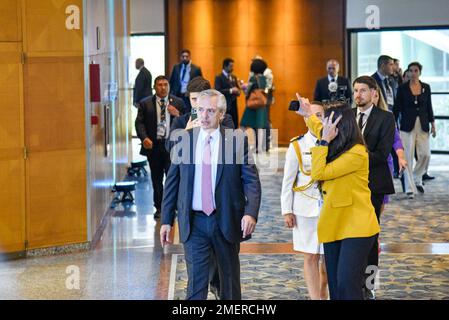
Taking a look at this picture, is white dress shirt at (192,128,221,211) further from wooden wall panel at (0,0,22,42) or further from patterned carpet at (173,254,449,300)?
wooden wall panel at (0,0,22,42)

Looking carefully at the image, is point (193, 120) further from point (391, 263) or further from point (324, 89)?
point (324, 89)

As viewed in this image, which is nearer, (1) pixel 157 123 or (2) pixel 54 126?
(2) pixel 54 126

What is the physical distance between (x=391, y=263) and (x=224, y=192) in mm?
3378

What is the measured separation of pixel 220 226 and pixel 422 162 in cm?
903

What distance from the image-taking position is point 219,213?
267 inches

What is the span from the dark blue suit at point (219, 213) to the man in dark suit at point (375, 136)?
1435 millimetres

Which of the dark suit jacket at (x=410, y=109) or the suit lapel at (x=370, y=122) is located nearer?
the suit lapel at (x=370, y=122)

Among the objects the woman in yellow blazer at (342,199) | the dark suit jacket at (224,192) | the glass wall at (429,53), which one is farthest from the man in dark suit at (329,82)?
the woman in yellow blazer at (342,199)

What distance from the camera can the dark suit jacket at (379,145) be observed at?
26.1 ft

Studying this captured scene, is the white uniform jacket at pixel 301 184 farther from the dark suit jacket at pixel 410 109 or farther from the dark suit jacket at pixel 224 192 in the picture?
the dark suit jacket at pixel 410 109

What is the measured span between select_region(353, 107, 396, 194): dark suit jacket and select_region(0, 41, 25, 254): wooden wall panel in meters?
3.85

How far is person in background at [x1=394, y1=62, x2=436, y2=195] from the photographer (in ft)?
49.0

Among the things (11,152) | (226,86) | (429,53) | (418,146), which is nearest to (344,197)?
(11,152)

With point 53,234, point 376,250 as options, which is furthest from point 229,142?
point 53,234
